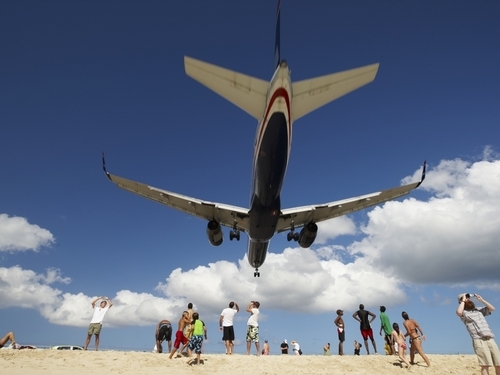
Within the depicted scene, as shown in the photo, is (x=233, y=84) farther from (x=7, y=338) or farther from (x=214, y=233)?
(x=7, y=338)

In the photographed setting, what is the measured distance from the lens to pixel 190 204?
68.3ft

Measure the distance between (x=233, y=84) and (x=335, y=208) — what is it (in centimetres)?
1075

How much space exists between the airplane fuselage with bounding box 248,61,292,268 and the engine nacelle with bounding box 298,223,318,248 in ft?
7.93

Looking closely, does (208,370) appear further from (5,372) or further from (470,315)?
(470,315)

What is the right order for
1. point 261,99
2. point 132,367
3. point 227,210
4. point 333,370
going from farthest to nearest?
point 227,210 → point 261,99 → point 333,370 → point 132,367

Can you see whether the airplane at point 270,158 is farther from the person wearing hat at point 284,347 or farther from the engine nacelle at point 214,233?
the person wearing hat at point 284,347

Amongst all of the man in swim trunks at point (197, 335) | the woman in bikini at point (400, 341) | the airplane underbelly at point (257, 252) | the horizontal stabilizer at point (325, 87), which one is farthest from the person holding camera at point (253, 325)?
the horizontal stabilizer at point (325, 87)

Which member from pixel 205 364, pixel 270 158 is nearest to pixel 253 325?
pixel 205 364

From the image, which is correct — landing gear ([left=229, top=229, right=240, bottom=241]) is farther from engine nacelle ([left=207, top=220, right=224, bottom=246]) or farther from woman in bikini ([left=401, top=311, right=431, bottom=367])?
woman in bikini ([left=401, top=311, right=431, bottom=367])

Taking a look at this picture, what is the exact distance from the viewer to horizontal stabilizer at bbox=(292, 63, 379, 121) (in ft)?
42.7

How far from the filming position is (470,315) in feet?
25.2

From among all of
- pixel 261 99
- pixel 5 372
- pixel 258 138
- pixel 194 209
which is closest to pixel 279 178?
pixel 258 138

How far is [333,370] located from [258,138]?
9.39 meters

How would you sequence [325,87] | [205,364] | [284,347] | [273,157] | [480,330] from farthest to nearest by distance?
[284,347] → [273,157] → [325,87] → [205,364] → [480,330]
